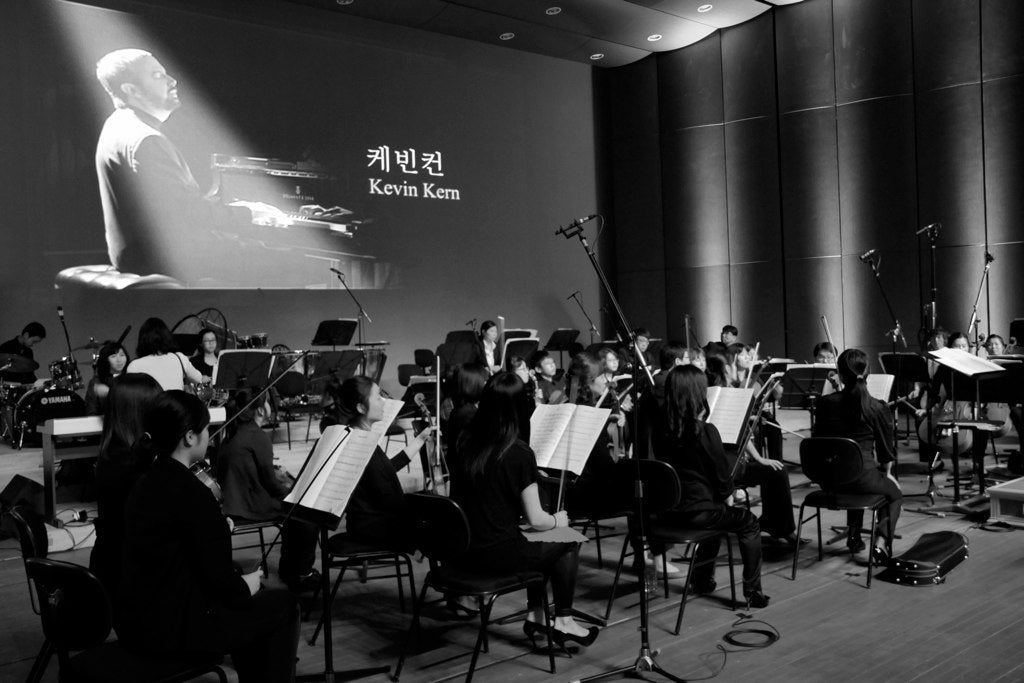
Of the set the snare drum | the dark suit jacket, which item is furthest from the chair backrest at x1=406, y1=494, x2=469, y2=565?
the snare drum

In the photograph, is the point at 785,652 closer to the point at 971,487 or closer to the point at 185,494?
the point at 185,494

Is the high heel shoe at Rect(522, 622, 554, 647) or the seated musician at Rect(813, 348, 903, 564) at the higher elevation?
the seated musician at Rect(813, 348, 903, 564)

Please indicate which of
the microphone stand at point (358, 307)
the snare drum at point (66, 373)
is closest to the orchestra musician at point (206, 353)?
the snare drum at point (66, 373)

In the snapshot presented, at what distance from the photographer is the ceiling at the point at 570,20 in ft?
38.0

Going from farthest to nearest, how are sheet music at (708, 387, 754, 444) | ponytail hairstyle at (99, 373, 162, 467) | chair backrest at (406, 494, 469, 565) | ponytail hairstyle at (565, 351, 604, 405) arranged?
1. ponytail hairstyle at (565, 351, 604, 405)
2. sheet music at (708, 387, 754, 444)
3. ponytail hairstyle at (99, 373, 162, 467)
4. chair backrest at (406, 494, 469, 565)

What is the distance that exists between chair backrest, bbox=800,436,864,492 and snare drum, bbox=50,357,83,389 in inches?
264

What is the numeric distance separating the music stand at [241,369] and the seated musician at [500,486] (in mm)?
4421

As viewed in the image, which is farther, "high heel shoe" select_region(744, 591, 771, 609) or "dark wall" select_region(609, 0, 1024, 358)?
"dark wall" select_region(609, 0, 1024, 358)

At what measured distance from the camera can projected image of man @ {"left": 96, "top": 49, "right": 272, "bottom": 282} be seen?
9.73 m

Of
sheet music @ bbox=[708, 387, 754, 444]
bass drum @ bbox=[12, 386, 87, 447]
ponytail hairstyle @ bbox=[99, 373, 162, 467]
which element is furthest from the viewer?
bass drum @ bbox=[12, 386, 87, 447]

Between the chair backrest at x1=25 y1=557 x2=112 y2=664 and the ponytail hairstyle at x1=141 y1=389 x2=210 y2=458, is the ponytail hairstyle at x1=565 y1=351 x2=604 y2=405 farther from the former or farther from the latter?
the chair backrest at x1=25 y1=557 x2=112 y2=664

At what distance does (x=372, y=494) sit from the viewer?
390 centimetres

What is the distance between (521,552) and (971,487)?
469cm

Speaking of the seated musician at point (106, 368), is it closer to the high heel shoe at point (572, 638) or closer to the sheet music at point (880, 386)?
the high heel shoe at point (572, 638)
